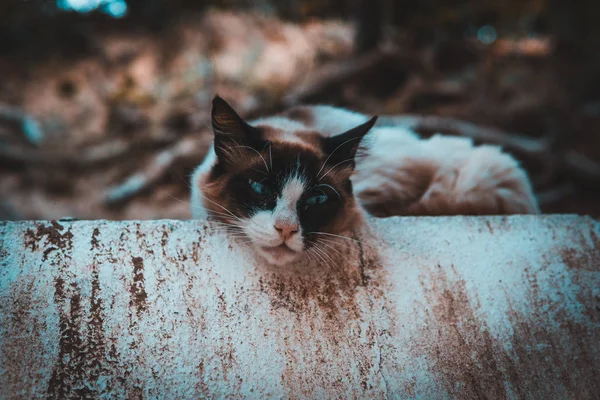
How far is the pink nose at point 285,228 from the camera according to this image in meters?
1.76

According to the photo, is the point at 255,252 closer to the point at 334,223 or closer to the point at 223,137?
the point at 334,223

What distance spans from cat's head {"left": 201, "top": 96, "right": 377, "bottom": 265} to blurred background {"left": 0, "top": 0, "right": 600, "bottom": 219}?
2.58m

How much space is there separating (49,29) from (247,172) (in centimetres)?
459

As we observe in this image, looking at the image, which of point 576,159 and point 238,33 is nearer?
point 576,159

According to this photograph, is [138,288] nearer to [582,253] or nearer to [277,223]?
[277,223]

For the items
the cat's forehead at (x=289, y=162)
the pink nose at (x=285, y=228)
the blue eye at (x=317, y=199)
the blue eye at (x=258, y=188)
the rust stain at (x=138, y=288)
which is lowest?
the rust stain at (x=138, y=288)

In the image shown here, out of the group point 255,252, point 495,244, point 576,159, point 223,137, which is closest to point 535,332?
point 495,244

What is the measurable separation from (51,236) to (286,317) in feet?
2.92

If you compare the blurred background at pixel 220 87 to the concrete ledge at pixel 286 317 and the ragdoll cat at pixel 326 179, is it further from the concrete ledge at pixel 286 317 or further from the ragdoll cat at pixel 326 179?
the concrete ledge at pixel 286 317

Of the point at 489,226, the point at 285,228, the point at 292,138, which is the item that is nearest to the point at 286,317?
the point at 285,228

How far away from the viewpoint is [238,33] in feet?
19.0

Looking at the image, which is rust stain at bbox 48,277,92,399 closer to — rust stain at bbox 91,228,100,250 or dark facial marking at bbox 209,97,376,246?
rust stain at bbox 91,228,100,250

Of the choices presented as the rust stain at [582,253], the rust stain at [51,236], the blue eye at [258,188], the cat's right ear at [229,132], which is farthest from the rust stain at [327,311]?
the rust stain at [582,253]

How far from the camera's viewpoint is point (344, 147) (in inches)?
82.2
